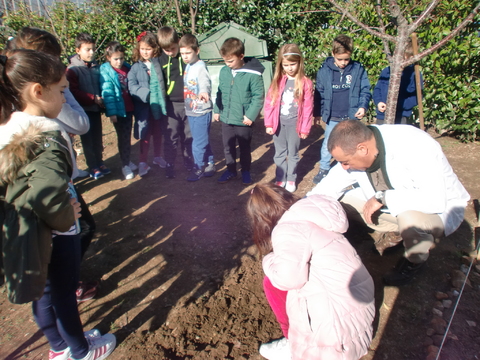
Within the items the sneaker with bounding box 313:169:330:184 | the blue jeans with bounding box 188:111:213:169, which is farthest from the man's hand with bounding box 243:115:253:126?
the sneaker with bounding box 313:169:330:184

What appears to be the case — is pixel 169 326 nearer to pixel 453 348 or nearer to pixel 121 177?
pixel 453 348

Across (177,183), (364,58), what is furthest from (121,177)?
(364,58)

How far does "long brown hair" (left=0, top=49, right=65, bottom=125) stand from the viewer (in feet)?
5.57

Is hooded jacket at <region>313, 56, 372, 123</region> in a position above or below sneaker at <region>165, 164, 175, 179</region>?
above

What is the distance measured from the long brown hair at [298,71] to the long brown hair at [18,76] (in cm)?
258

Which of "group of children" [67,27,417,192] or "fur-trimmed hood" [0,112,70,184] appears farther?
"group of children" [67,27,417,192]

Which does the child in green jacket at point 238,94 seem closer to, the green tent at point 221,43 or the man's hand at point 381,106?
the man's hand at point 381,106

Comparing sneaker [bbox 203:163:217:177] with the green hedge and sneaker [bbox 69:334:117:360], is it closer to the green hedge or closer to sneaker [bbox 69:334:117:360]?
the green hedge

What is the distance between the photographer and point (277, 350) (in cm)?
216

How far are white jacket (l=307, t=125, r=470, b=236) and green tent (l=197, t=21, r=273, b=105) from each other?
467 centimetres

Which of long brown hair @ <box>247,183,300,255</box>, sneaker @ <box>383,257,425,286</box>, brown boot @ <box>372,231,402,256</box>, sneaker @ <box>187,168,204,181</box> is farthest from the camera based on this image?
sneaker @ <box>187,168,204,181</box>

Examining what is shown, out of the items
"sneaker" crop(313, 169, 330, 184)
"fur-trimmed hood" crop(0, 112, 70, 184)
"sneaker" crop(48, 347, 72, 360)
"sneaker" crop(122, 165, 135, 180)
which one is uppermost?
"fur-trimmed hood" crop(0, 112, 70, 184)

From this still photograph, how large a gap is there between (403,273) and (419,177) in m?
0.79

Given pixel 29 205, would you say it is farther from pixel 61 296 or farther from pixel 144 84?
pixel 144 84
